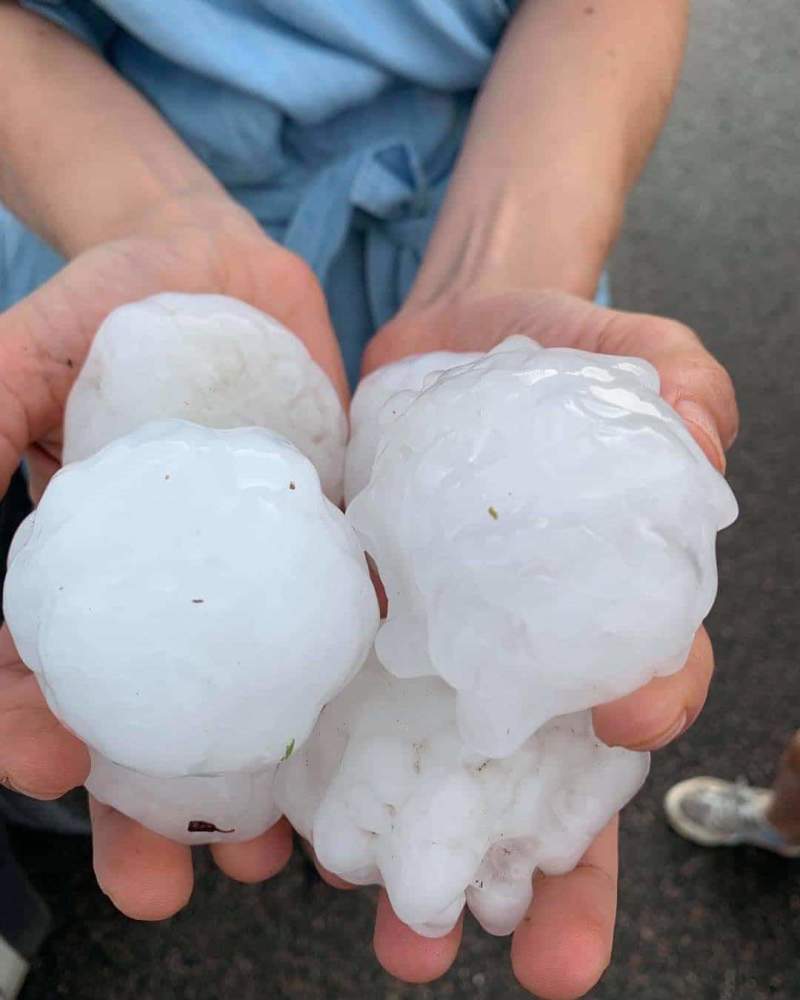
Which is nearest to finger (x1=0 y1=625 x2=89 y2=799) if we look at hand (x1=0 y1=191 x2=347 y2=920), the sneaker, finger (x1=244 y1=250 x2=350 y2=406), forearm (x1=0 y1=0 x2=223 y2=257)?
hand (x1=0 y1=191 x2=347 y2=920)

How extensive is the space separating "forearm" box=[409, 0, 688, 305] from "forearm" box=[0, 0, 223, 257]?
0.25 m

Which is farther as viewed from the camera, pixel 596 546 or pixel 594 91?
pixel 594 91

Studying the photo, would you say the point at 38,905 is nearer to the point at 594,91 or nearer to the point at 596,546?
the point at 596,546

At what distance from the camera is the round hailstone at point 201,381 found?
0.64 m

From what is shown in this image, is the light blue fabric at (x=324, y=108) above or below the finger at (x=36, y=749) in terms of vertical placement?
above

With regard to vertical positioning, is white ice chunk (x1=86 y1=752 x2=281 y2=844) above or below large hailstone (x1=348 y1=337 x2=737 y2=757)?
below

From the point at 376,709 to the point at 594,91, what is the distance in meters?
0.69

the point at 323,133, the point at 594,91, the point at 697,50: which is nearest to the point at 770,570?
the point at 594,91

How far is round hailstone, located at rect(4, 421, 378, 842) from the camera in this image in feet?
1.60

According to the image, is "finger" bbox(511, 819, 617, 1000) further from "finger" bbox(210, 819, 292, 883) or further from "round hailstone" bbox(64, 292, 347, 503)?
"round hailstone" bbox(64, 292, 347, 503)

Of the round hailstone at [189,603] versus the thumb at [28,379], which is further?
the thumb at [28,379]

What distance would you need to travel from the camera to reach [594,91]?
993 millimetres

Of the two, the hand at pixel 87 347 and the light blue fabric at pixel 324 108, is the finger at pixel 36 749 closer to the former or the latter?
the hand at pixel 87 347

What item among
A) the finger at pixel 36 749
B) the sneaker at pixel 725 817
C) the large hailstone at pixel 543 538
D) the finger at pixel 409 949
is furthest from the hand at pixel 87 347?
the sneaker at pixel 725 817
